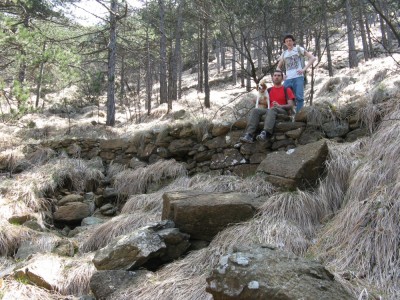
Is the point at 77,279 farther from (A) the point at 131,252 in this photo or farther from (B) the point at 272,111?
(B) the point at 272,111

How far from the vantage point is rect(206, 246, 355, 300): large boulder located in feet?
5.65

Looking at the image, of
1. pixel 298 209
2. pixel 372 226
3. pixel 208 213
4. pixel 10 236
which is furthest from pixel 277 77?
pixel 10 236

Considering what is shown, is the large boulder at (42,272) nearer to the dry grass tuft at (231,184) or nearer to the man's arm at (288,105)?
the dry grass tuft at (231,184)

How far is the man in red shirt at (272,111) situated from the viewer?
15.1 feet

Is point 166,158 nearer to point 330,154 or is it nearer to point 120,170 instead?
point 120,170

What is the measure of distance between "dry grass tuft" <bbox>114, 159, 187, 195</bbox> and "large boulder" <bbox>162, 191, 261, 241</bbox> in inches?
79.9

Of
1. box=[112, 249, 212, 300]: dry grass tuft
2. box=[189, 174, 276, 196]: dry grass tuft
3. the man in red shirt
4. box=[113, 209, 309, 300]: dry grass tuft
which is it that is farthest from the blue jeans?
box=[112, 249, 212, 300]: dry grass tuft

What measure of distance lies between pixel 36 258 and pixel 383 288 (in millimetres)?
3247

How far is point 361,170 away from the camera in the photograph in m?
3.16

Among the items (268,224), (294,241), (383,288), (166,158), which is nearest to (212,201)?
(268,224)

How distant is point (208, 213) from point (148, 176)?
2.49 metres

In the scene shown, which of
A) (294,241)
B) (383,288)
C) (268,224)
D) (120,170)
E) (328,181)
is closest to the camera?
(383,288)

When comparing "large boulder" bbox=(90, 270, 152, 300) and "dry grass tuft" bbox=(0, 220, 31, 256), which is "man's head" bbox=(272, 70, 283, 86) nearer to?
"large boulder" bbox=(90, 270, 152, 300)

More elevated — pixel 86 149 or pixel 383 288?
pixel 86 149
